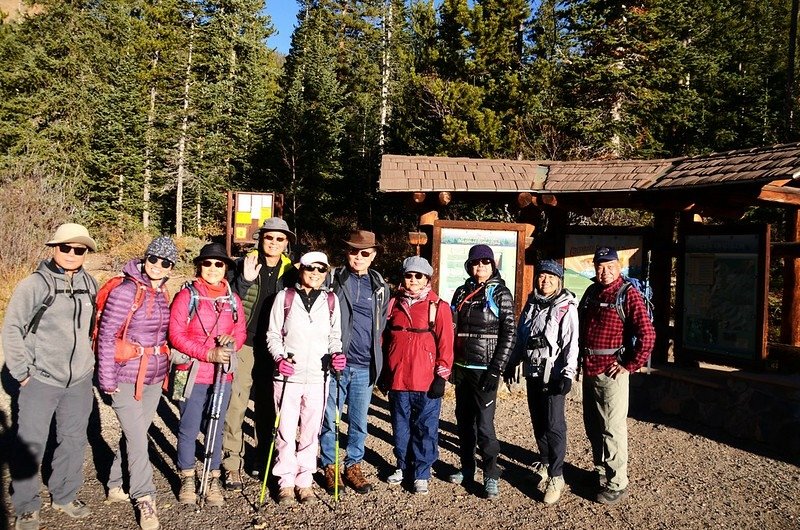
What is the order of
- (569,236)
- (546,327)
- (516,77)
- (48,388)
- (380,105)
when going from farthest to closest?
(380,105) < (516,77) < (569,236) < (546,327) < (48,388)

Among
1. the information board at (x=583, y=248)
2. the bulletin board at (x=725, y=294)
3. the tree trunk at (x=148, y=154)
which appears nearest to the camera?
the bulletin board at (x=725, y=294)

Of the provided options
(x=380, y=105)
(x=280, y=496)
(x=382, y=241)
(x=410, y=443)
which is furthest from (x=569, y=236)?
(x=380, y=105)

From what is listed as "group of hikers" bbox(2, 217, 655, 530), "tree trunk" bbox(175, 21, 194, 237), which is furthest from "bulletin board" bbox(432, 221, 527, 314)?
"tree trunk" bbox(175, 21, 194, 237)

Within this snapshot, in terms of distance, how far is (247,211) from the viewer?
14.3 m

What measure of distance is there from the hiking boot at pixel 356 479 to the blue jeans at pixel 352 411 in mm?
49

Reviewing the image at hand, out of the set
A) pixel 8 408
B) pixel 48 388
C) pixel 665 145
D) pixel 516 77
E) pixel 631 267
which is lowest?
pixel 8 408

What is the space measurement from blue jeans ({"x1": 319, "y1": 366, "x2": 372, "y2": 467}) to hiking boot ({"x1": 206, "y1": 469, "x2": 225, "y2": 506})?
0.81 m

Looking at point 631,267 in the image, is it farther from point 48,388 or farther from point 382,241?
point 382,241

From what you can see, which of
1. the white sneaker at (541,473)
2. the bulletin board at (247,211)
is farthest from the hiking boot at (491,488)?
the bulletin board at (247,211)

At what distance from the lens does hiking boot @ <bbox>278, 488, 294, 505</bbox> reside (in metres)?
3.88

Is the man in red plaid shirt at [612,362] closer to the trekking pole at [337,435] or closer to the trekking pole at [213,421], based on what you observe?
the trekking pole at [337,435]

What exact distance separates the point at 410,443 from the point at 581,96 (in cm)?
1401

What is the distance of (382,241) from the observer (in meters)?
18.1

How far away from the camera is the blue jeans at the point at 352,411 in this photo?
4.27 meters
